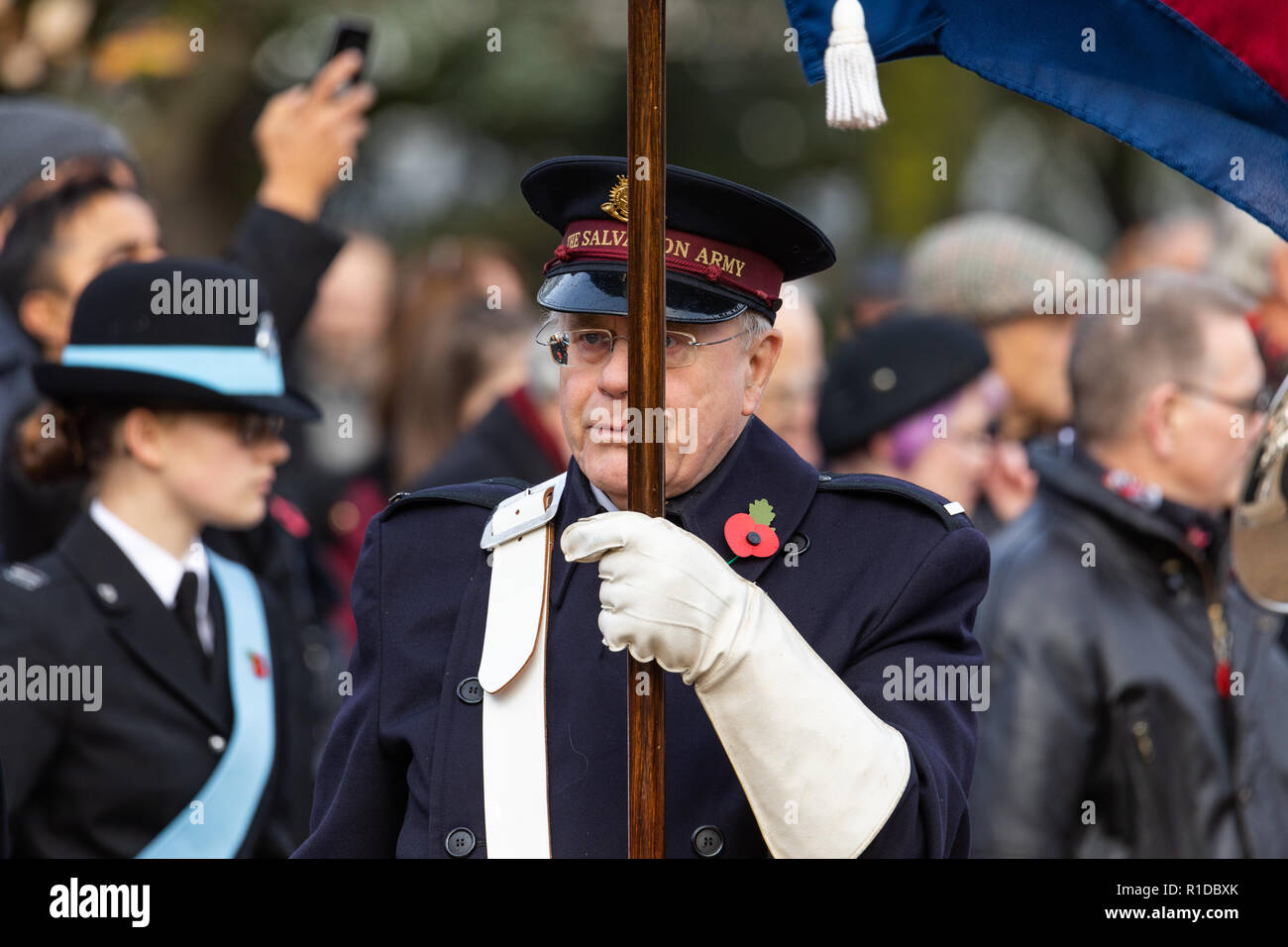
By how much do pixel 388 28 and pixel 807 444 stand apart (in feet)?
32.4

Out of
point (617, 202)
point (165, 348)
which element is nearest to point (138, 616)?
point (165, 348)

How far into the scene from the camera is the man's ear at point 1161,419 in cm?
552

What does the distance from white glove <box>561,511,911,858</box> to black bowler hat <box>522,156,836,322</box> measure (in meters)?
Answer: 0.52

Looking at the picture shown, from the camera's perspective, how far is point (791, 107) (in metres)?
21.2

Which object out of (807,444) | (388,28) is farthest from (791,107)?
(807,444)

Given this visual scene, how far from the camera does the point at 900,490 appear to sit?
339 centimetres

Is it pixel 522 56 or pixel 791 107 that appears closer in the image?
pixel 522 56

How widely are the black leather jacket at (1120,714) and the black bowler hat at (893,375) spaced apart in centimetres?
96

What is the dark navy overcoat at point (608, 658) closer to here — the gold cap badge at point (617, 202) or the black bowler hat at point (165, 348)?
the gold cap badge at point (617, 202)

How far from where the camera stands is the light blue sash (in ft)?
15.4

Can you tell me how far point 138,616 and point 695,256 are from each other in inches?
85.0

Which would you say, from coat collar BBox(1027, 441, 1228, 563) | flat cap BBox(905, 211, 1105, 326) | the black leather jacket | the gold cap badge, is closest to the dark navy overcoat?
the gold cap badge
